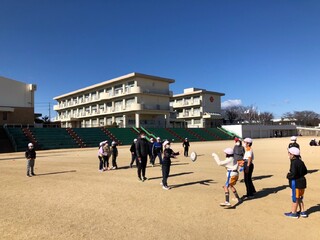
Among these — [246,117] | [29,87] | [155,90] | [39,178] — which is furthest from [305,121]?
[39,178]

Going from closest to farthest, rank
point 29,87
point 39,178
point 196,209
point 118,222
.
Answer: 1. point 118,222
2. point 196,209
3. point 39,178
4. point 29,87

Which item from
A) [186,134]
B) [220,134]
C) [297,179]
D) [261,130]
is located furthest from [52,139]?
[261,130]

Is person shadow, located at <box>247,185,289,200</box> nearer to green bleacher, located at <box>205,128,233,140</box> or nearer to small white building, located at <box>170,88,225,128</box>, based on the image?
green bleacher, located at <box>205,128,233,140</box>

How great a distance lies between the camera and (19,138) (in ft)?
113

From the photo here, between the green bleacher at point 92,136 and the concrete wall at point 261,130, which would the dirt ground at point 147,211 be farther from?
the concrete wall at point 261,130

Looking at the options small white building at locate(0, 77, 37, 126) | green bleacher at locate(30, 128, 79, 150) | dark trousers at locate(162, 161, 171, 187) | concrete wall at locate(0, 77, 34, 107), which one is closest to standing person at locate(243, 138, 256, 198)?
dark trousers at locate(162, 161, 171, 187)

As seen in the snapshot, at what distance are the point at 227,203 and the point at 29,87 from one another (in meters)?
46.3

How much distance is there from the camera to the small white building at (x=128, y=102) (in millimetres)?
54344

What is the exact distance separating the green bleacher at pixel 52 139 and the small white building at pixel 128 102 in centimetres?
1671

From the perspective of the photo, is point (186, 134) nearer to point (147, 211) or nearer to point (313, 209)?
point (313, 209)

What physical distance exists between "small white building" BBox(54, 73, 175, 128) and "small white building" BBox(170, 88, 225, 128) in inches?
457

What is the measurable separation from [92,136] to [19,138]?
1035 cm

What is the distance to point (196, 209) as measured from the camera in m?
6.85

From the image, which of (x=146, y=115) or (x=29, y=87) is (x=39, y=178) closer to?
(x=29, y=87)
